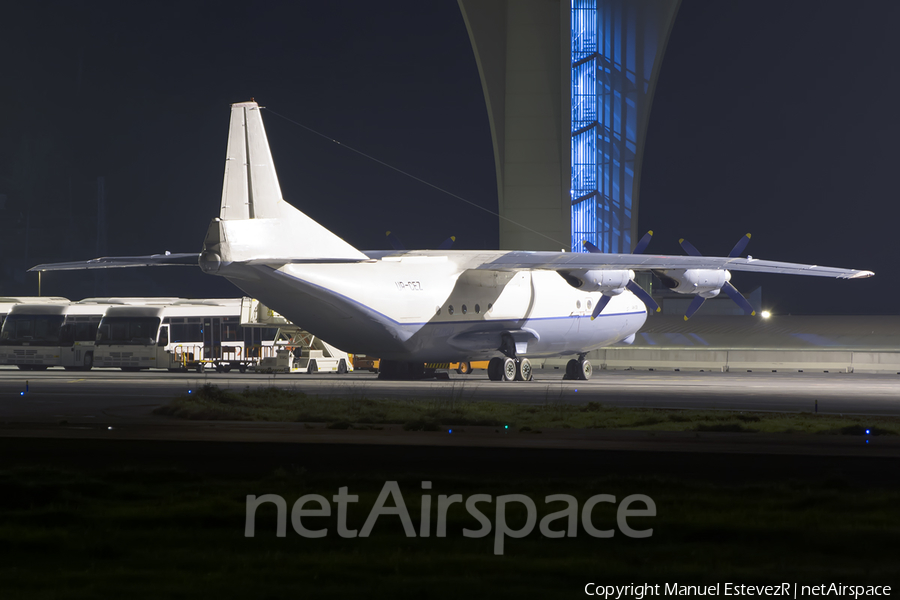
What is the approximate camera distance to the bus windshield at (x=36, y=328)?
47.4 metres

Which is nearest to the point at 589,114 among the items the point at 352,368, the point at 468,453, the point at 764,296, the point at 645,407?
the point at 352,368

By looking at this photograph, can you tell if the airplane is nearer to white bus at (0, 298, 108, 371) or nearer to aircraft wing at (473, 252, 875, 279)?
aircraft wing at (473, 252, 875, 279)

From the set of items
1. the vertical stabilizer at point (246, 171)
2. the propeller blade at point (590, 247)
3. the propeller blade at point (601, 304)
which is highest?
the vertical stabilizer at point (246, 171)

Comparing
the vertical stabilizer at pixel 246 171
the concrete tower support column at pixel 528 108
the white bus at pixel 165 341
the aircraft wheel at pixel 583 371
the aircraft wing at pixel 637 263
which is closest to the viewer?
the vertical stabilizer at pixel 246 171

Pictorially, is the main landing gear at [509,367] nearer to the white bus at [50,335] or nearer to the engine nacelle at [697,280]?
the engine nacelle at [697,280]

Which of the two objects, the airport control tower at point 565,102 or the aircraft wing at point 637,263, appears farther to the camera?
the airport control tower at point 565,102

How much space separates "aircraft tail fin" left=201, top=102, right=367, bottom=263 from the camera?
2741 cm

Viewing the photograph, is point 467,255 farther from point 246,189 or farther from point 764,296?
point 764,296

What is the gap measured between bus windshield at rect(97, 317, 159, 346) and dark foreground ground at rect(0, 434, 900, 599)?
31141 mm

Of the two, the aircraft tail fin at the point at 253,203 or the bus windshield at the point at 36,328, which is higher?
the aircraft tail fin at the point at 253,203

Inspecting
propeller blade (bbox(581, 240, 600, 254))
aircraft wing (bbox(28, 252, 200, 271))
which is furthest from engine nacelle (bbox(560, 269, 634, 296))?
aircraft wing (bbox(28, 252, 200, 271))

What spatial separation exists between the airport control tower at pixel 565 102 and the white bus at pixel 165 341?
1533 centimetres

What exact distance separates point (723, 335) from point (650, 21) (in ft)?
54.2

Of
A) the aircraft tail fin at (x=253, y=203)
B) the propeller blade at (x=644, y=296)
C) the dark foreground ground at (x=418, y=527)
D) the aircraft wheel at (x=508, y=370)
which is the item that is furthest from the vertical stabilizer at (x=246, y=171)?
the propeller blade at (x=644, y=296)
